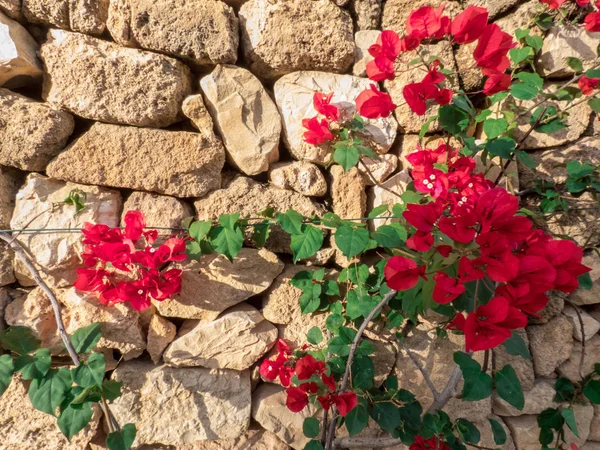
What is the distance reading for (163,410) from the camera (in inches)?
46.9

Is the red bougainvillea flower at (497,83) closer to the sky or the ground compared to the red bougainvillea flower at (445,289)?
closer to the sky

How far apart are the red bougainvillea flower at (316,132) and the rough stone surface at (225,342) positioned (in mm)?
619

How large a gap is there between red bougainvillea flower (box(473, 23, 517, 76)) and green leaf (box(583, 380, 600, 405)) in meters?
1.07

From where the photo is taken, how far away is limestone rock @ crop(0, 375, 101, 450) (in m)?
1.11

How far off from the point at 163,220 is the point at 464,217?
890 millimetres

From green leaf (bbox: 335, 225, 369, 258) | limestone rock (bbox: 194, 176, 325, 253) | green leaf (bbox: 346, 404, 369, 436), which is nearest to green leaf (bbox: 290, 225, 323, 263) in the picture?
green leaf (bbox: 335, 225, 369, 258)

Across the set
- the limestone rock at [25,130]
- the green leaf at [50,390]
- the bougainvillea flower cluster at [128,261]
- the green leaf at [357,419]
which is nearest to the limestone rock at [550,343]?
the green leaf at [357,419]

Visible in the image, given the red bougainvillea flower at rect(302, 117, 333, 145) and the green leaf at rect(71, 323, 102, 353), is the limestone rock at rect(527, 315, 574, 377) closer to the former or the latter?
the red bougainvillea flower at rect(302, 117, 333, 145)

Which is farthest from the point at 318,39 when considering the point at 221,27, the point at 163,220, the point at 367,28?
the point at 163,220

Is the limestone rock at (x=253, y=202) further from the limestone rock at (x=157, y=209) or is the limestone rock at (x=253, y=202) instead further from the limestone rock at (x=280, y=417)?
the limestone rock at (x=280, y=417)

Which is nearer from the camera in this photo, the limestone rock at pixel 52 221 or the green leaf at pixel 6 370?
the green leaf at pixel 6 370

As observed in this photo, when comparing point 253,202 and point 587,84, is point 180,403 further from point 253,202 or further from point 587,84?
point 587,84

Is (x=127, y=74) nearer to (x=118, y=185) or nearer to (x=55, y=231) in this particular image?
(x=118, y=185)

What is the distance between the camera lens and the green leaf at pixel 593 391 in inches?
45.9
